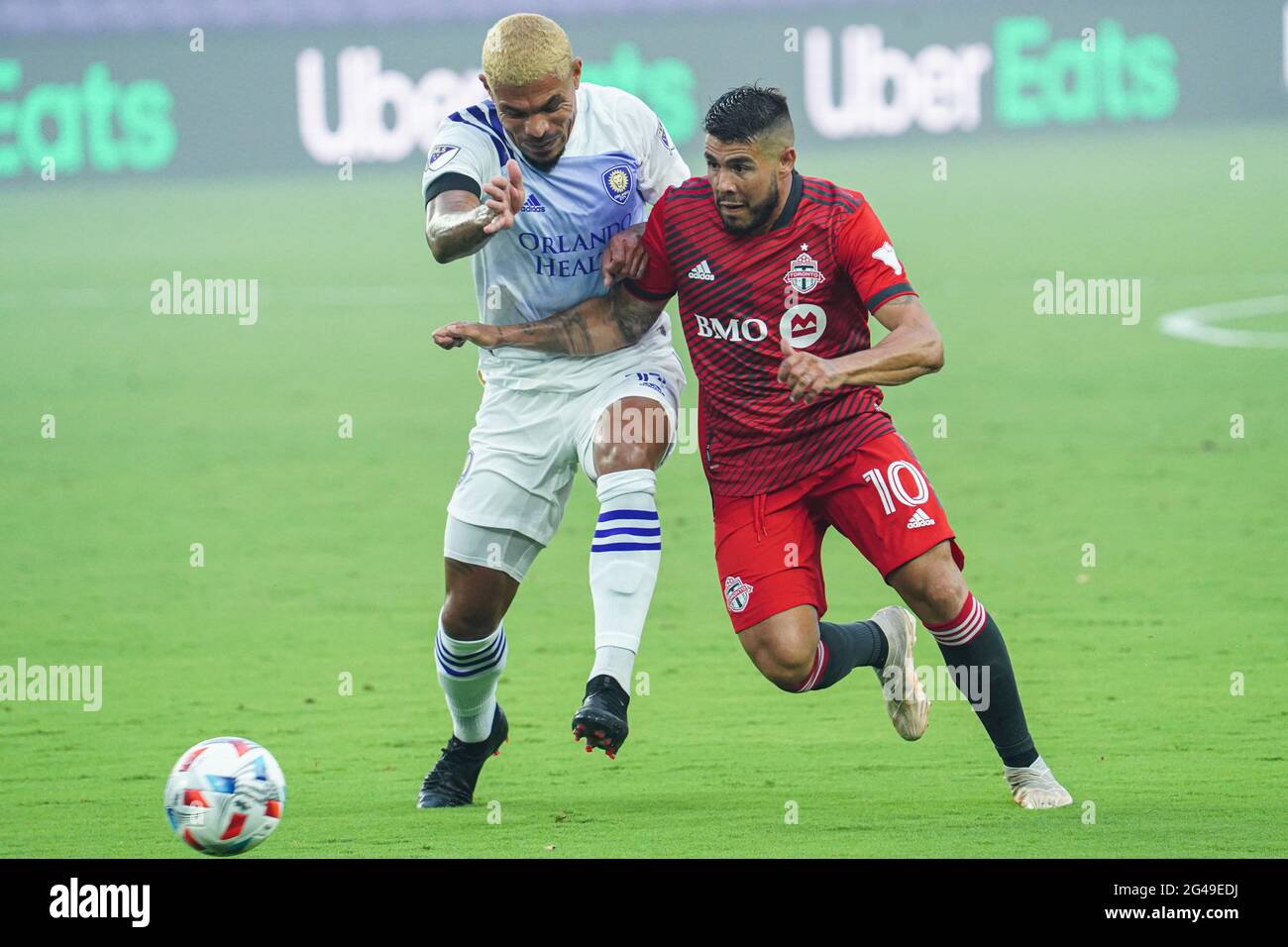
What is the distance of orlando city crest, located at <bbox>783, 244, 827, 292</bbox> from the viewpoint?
6465 millimetres

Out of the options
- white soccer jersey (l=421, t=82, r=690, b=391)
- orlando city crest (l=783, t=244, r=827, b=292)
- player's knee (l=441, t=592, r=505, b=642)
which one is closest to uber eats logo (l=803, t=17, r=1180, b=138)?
white soccer jersey (l=421, t=82, r=690, b=391)

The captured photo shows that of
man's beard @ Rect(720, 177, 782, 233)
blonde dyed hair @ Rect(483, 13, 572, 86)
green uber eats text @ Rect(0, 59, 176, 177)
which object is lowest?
man's beard @ Rect(720, 177, 782, 233)

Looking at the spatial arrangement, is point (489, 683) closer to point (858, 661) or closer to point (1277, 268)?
point (858, 661)

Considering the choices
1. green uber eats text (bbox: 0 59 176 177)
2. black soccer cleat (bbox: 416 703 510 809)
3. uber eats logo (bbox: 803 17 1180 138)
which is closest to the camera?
black soccer cleat (bbox: 416 703 510 809)

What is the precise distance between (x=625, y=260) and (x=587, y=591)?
447cm

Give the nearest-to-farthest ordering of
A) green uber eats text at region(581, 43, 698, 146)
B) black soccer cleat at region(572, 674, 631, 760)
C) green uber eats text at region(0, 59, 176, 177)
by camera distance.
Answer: black soccer cleat at region(572, 674, 631, 760) → green uber eats text at region(0, 59, 176, 177) → green uber eats text at region(581, 43, 698, 146)

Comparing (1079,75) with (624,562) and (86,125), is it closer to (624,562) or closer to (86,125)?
(86,125)

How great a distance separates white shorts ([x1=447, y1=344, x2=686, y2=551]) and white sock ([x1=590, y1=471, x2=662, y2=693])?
1.15ft

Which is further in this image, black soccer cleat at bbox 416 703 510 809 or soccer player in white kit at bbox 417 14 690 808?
black soccer cleat at bbox 416 703 510 809

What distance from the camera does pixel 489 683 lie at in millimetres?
7094

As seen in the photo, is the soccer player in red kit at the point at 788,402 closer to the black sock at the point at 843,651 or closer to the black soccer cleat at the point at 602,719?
the black sock at the point at 843,651

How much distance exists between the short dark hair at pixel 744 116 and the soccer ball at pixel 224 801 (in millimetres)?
2317

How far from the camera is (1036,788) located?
6500mm

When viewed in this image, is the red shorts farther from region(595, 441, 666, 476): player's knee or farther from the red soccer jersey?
region(595, 441, 666, 476): player's knee
